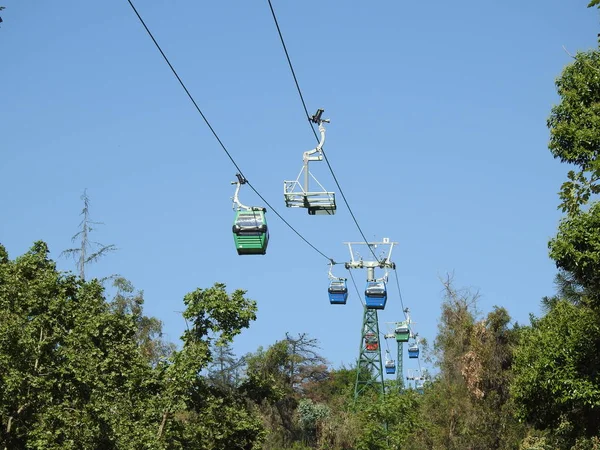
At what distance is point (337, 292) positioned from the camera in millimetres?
47594

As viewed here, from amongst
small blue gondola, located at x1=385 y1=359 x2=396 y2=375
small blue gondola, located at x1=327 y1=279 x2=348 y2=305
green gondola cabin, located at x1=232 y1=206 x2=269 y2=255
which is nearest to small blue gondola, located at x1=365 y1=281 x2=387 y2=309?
small blue gondola, located at x1=327 y1=279 x2=348 y2=305

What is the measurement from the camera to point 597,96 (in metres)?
21.7

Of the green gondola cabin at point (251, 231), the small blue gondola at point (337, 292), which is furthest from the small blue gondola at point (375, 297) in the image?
the green gondola cabin at point (251, 231)

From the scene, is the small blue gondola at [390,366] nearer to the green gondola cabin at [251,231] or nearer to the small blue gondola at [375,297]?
the small blue gondola at [375,297]

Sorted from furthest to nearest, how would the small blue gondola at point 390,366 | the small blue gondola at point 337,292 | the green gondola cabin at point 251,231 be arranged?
the small blue gondola at point 390,366 < the small blue gondola at point 337,292 < the green gondola cabin at point 251,231

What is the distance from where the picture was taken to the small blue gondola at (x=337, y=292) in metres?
47.6

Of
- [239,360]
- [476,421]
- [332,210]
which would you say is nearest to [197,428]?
[332,210]

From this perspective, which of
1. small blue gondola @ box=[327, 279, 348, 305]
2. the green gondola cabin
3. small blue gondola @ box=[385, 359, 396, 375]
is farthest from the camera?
small blue gondola @ box=[385, 359, 396, 375]

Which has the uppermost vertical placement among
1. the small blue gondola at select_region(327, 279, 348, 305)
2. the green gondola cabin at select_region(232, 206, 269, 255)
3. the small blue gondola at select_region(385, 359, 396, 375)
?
the small blue gondola at select_region(385, 359, 396, 375)

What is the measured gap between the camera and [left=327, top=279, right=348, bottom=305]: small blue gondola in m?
47.6

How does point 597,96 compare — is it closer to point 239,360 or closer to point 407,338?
point 407,338

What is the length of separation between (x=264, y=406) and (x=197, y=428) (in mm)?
43304

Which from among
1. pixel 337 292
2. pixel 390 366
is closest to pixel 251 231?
pixel 337 292

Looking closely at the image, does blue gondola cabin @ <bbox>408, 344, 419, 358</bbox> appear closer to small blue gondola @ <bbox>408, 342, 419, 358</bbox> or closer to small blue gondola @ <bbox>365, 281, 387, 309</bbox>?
small blue gondola @ <bbox>408, 342, 419, 358</bbox>
